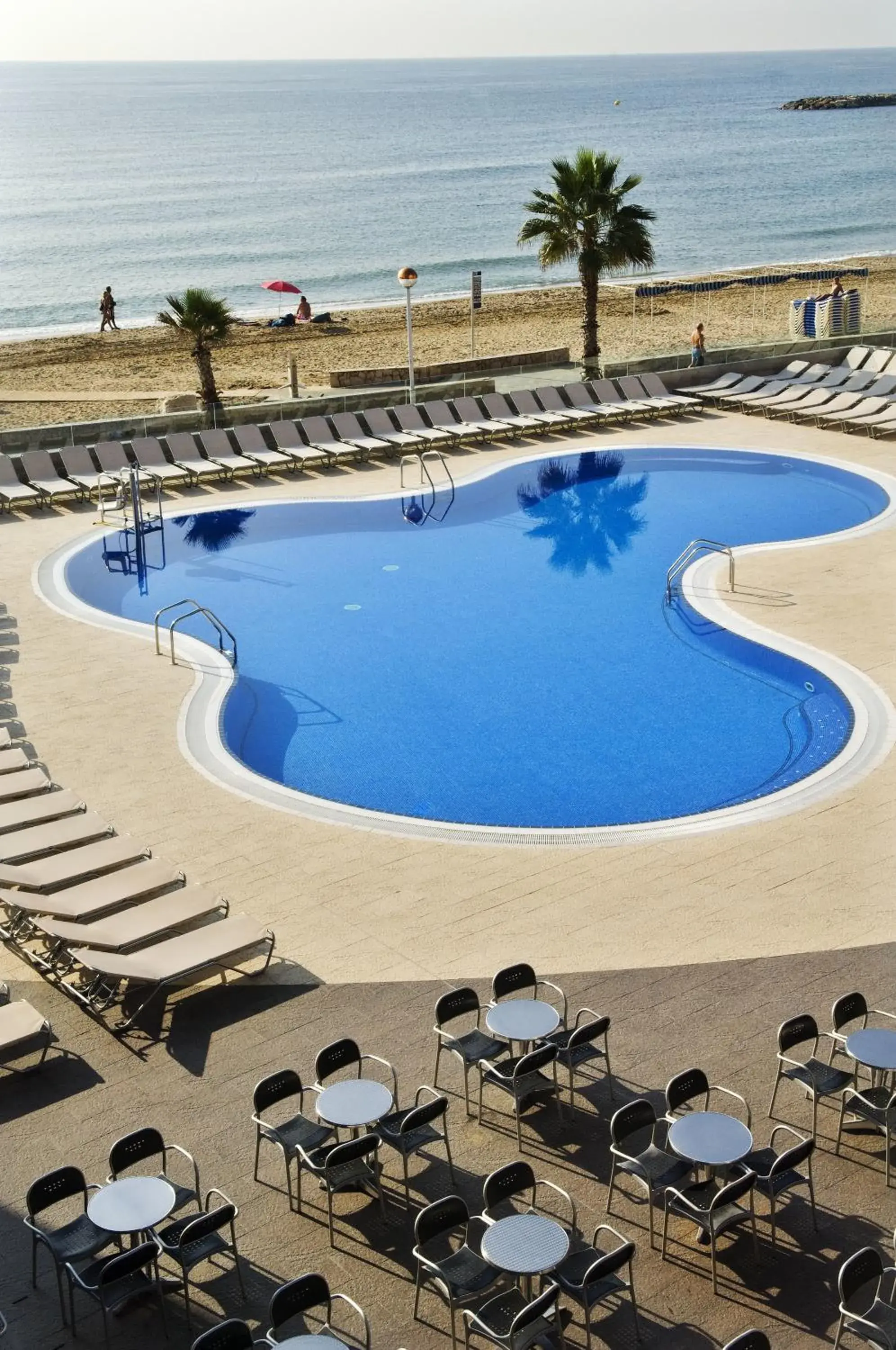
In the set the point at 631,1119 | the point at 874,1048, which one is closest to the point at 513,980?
the point at 631,1119

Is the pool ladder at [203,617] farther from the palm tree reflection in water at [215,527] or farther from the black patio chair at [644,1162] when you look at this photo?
the black patio chair at [644,1162]

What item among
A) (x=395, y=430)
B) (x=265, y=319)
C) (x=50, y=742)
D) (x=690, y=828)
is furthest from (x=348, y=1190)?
(x=265, y=319)

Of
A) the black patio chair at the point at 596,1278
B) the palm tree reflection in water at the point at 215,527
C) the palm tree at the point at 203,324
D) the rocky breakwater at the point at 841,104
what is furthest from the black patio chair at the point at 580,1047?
the rocky breakwater at the point at 841,104

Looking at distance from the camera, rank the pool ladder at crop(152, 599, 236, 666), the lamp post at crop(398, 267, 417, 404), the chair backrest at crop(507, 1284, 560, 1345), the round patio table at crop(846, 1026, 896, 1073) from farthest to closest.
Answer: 1. the lamp post at crop(398, 267, 417, 404)
2. the pool ladder at crop(152, 599, 236, 666)
3. the round patio table at crop(846, 1026, 896, 1073)
4. the chair backrest at crop(507, 1284, 560, 1345)

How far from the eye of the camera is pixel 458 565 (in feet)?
67.6

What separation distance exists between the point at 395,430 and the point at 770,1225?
20.3 m

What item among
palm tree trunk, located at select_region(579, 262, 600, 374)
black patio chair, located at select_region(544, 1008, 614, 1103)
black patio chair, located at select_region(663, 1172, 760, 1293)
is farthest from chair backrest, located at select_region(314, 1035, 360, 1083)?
palm tree trunk, located at select_region(579, 262, 600, 374)

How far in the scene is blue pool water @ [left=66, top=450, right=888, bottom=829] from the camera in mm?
14211

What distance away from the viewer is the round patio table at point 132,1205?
686 centimetres

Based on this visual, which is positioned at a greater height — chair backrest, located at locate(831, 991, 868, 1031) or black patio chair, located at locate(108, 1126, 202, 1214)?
chair backrest, located at locate(831, 991, 868, 1031)

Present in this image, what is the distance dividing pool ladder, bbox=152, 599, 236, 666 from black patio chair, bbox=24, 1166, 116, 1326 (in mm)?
8725

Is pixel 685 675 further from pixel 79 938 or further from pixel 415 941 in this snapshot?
pixel 79 938

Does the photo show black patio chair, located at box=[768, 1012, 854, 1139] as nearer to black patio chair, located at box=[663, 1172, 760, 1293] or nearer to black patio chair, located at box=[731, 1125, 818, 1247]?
black patio chair, located at box=[731, 1125, 818, 1247]

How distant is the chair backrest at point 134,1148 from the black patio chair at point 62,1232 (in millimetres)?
204
